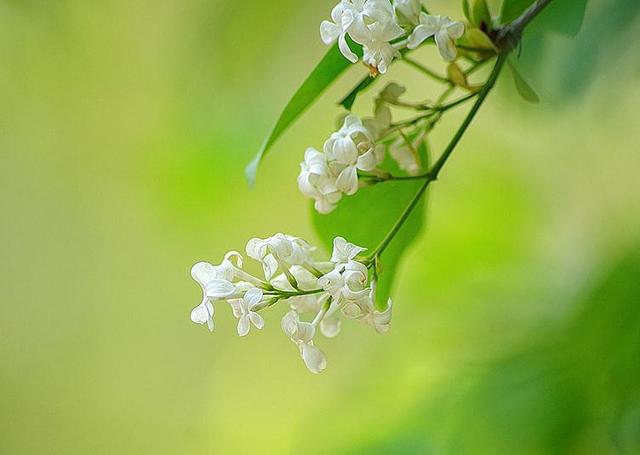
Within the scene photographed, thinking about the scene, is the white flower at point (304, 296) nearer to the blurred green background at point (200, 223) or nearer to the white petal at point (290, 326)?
the white petal at point (290, 326)

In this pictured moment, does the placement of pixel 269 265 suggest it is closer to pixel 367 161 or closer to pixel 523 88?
pixel 367 161

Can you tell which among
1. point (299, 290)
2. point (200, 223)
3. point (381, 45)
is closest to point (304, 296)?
point (299, 290)

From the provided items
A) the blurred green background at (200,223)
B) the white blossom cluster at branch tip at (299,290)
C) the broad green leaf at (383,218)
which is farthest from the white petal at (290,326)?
the blurred green background at (200,223)

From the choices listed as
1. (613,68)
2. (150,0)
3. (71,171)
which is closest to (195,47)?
(150,0)

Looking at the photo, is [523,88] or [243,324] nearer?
[243,324]

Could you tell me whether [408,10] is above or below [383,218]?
above

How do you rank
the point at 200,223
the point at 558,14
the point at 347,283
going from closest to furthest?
1. the point at 347,283
2. the point at 558,14
3. the point at 200,223

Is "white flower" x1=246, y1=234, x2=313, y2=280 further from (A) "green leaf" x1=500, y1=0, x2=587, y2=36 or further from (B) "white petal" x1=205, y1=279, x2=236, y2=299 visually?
(A) "green leaf" x1=500, y1=0, x2=587, y2=36
